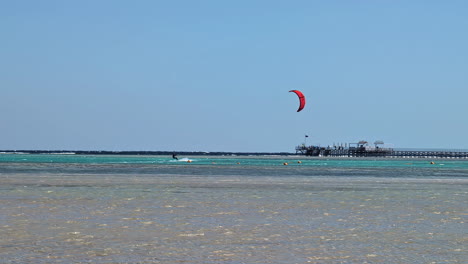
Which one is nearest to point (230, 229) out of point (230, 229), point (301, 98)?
point (230, 229)

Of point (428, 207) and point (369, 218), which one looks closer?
point (369, 218)

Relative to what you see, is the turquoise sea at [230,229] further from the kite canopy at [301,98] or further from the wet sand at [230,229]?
the kite canopy at [301,98]

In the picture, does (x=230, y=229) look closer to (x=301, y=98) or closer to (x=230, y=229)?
(x=230, y=229)

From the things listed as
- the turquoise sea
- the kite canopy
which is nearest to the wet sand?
the turquoise sea

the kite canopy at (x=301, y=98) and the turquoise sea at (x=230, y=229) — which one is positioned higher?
the kite canopy at (x=301, y=98)

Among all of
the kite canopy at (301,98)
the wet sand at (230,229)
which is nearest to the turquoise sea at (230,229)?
the wet sand at (230,229)

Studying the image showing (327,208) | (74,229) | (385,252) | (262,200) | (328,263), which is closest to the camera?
(328,263)

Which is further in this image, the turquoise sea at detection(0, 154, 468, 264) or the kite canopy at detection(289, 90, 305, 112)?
the kite canopy at detection(289, 90, 305, 112)

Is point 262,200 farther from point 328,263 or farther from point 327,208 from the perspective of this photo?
point 328,263

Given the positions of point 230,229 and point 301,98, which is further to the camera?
point 301,98

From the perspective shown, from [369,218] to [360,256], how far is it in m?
6.70

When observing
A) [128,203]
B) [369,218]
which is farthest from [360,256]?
[128,203]

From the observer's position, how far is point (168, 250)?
44.9ft

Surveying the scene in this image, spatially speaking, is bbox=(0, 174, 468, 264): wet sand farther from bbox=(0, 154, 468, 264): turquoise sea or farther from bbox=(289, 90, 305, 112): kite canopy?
bbox=(289, 90, 305, 112): kite canopy
